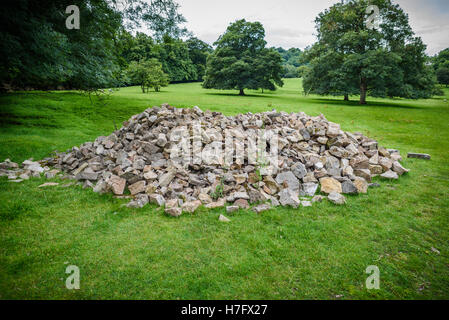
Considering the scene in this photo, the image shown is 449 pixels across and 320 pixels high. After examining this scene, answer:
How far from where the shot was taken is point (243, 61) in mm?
34469

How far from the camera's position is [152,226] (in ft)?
15.1

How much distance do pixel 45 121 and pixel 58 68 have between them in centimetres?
Result: 1025

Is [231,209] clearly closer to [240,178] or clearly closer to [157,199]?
[240,178]

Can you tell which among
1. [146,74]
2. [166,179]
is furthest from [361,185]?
[146,74]

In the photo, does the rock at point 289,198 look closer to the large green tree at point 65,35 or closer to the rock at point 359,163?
the rock at point 359,163

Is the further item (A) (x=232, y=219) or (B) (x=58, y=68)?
(B) (x=58, y=68)

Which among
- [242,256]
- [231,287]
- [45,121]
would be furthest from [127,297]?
[45,121]

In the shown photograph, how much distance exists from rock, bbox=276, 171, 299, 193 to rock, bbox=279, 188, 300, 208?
325mm

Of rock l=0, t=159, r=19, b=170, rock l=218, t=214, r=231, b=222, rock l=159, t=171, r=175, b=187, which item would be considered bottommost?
rock l=218, t=214, r=231, b=222

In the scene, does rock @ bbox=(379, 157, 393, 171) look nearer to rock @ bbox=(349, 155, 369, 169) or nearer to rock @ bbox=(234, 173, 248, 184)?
rock @ bbox=(349, 155, 369, 169)

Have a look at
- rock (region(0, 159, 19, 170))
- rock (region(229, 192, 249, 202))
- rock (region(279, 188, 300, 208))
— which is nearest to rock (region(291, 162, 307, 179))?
rock (region(279, 188, 300, 208))

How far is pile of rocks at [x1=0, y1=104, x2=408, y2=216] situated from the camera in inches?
221
